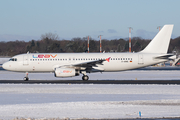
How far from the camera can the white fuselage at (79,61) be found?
107ft

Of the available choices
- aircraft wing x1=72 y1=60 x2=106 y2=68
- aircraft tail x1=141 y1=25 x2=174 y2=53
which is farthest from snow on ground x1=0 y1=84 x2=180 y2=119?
aircraft tail x1=141 y1=25 x2=174 y2=53

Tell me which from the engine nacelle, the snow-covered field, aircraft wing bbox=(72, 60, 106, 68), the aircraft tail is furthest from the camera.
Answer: the aircraft tail

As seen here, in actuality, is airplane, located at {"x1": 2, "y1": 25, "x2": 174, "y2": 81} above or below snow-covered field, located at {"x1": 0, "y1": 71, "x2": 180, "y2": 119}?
above

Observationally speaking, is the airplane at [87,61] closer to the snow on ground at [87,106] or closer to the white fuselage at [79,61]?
the white fuselage at [79,61]

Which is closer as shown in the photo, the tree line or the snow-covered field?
the snow-covered field

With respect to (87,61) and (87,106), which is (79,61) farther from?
(87,106)

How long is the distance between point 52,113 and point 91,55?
2042 centimetres

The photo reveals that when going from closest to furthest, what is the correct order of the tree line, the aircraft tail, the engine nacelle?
the engine nacelle < the aircraft tail < the tree line

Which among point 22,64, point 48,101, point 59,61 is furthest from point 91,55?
point 48,101

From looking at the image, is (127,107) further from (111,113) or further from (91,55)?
(91,55)

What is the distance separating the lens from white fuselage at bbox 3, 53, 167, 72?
3272 cm

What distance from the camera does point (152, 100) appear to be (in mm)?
16766

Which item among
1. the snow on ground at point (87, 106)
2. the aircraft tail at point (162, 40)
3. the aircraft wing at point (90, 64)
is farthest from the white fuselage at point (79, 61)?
the snow on ground at point (87, 106)

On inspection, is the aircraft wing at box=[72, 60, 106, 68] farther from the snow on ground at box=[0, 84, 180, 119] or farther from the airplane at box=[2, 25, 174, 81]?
the snow on ground at box=[0, 84, 180, 119]
